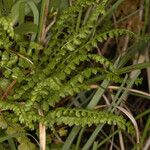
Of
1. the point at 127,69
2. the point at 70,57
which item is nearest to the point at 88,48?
the point at 70,57

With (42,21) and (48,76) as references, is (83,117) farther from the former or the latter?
(42,21)

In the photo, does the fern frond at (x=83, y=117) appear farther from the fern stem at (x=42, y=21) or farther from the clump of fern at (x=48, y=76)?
the fern stem at (x=42, y=21)

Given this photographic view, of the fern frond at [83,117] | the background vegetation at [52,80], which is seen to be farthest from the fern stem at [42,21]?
the fern frond at [83,117]

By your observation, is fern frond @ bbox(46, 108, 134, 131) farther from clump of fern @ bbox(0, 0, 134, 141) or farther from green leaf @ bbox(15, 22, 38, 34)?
green leaf @ bbox(15, 22, 38, 34)

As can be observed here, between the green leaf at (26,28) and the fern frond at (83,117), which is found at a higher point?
the green leaf at (26,28)

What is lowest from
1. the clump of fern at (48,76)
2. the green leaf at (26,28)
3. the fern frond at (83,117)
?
the fern frond at (83,117)

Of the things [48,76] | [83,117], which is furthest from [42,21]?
[83,117]

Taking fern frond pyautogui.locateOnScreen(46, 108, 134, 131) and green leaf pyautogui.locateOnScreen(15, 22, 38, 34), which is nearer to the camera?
fern frond pyautogui.locateOnScreen(46, 108, 134, 131)

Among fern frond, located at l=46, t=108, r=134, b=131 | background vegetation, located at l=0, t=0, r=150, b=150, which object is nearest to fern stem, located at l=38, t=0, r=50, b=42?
background vegetation, located at l=0, t=0, r=150, b=150
